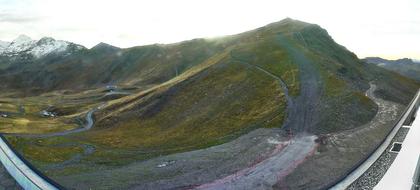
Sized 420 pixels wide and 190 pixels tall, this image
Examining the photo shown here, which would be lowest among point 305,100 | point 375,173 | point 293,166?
point 293,166

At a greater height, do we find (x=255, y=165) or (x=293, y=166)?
(x=293, y=166)

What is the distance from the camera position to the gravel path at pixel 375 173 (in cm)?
5294

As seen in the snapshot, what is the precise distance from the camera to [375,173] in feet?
183

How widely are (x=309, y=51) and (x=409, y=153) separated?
Result: 94.4 m

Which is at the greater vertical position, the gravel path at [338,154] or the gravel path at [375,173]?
the gravel path at [375,173]

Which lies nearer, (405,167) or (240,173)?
(405,167)

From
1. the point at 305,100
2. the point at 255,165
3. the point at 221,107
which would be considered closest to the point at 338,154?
the point at 255,165

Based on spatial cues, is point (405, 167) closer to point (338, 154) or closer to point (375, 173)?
point (375, 173)

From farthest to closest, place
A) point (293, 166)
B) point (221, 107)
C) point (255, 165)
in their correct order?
1. point (221, 107)
2. point (255, 165)
3. point (293, 166)

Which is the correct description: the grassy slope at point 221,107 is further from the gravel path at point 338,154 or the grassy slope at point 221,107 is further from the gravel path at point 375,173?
the gravel path at point 375,173

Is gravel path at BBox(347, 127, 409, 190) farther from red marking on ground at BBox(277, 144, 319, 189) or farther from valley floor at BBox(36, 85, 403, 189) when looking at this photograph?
red marking on ground at BBox(277, 144, 319, 189)

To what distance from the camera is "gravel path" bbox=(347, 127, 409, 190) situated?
52938 millimetres

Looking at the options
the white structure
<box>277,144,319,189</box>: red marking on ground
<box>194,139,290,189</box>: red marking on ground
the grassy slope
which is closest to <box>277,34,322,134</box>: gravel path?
the grassy slope

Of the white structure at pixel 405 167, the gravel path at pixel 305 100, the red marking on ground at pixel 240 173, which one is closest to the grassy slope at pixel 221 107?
the gravel path at pixel 305 100
